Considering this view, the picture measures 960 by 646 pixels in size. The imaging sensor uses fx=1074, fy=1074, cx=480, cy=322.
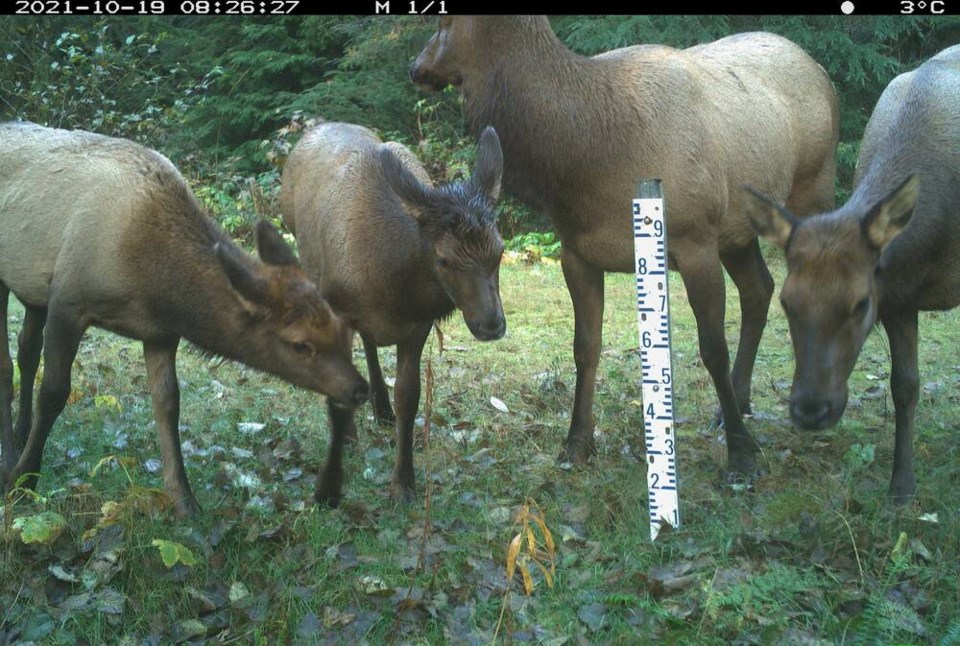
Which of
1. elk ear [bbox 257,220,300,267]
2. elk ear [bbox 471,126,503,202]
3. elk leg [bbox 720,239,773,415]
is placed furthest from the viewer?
elk leg [bbox 720,239,773,415]

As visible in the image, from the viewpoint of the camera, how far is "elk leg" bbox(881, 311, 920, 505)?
19.4 ft

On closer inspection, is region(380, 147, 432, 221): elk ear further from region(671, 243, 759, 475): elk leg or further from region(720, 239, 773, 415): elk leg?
region(720, 239, 773, 415): elk leg

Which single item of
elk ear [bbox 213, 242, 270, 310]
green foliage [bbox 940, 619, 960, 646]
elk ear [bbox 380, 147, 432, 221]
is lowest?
green foliage [bbox 940, 619, 960, 646]

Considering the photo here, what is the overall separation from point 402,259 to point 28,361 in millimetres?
2713

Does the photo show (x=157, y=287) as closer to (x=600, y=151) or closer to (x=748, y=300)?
(x=600, y=151)

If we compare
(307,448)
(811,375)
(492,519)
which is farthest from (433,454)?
(811,375)

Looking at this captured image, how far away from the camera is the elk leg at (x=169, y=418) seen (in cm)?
605

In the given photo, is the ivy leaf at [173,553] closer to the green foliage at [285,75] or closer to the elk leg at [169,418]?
the elk leg at [169,418]

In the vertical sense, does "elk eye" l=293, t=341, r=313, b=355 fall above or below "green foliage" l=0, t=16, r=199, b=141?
above

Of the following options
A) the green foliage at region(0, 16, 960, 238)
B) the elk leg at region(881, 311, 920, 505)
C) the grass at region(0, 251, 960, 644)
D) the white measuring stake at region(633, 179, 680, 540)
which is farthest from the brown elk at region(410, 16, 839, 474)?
the green foliage at region(0, 16, 960, 238)

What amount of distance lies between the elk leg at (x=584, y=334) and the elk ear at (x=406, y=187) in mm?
1364

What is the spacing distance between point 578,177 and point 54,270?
3211 millimetres

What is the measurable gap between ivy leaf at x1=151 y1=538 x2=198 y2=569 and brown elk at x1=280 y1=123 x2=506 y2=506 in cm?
122

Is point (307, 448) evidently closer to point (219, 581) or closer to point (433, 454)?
point (433, 454)
